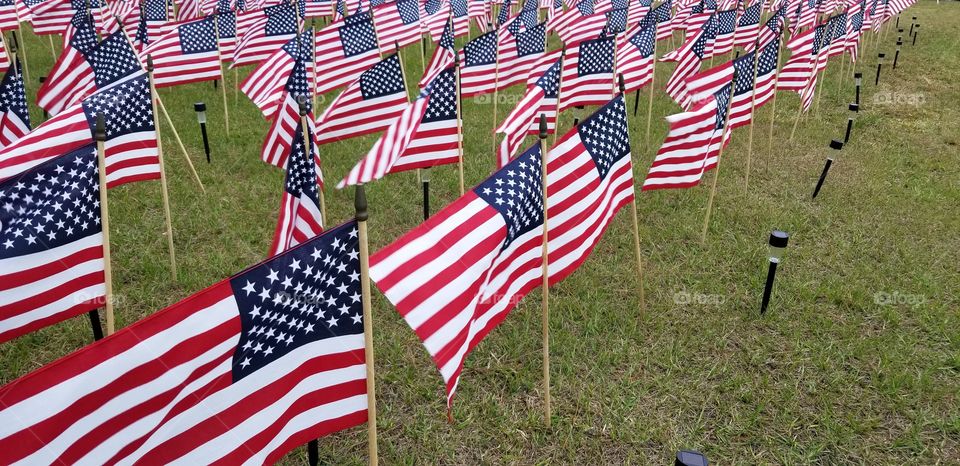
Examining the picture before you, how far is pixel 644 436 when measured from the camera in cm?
486

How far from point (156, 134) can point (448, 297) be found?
3.90 m

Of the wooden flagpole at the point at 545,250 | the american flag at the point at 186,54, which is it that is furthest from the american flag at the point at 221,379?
the american flag at the point at 186,54

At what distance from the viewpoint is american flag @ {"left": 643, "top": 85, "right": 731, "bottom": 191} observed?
646 centimetres

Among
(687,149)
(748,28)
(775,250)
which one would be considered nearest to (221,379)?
(775,250)

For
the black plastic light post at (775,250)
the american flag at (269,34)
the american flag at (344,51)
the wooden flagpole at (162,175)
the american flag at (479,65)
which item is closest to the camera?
the black plastic light post at (775,250)

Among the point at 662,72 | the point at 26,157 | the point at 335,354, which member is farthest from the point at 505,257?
the point at 662,72

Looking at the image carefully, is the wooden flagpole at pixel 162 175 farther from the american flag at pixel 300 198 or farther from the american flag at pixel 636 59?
the american flag at pixel 636 59

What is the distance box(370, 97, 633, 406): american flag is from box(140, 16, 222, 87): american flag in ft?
22.6

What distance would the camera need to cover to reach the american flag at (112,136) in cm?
491

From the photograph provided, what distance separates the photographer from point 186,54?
967cm

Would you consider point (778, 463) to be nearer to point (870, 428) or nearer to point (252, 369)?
point (870, 428)

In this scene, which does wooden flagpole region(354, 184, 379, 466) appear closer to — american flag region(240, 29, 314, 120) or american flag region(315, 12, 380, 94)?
american flag region(240, 29, 314, 120)

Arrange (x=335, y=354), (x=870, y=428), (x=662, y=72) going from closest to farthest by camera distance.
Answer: (x=335, y=354) < (x=870, y=428) < (x=662, y=72)

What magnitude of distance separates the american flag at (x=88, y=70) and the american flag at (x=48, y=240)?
3579 millimetres
